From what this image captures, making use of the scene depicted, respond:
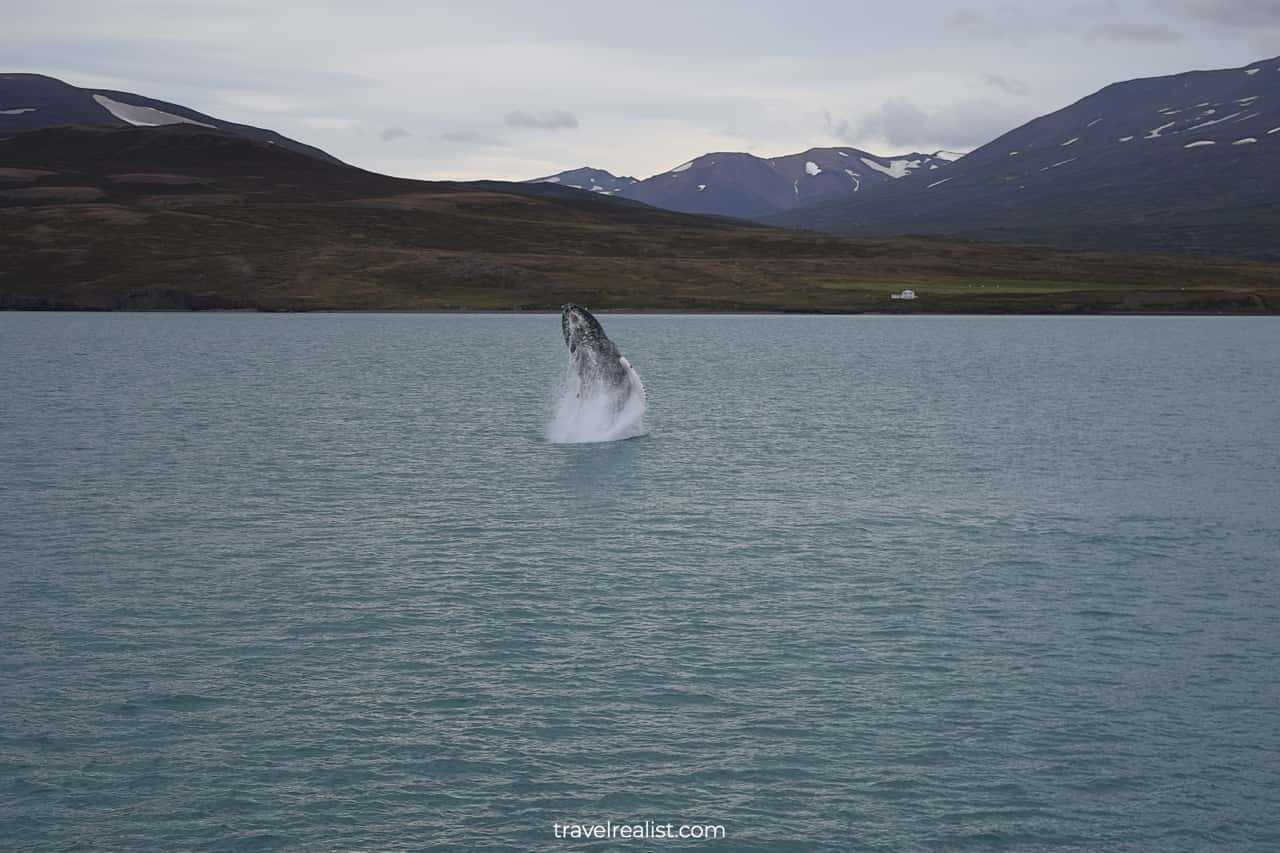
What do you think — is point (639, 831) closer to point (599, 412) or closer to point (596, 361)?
point (596, 361)

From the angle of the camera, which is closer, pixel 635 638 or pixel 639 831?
pixel 639 831

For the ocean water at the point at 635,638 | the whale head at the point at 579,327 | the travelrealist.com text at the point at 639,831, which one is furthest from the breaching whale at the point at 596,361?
the travelrealist.com text at the point at 639,831

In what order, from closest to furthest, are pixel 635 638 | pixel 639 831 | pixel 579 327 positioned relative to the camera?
pixel 639 831
pixel 635 638
pixel 579 327

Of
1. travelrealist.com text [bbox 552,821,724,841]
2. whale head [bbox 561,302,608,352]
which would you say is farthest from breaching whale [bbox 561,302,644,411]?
travelrealist.com text [bbox 552,821,724,841]

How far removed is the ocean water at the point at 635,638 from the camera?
65.7ft

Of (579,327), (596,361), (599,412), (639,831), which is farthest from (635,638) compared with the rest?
(599,412)

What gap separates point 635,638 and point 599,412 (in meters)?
35.6

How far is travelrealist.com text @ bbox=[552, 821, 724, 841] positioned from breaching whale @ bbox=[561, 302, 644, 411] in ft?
128

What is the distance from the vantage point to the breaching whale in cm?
5872

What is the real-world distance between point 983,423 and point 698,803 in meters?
55.4

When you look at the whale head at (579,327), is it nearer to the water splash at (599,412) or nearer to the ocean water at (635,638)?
the water splash at (599,412)

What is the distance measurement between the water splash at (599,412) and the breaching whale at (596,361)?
0.05 m

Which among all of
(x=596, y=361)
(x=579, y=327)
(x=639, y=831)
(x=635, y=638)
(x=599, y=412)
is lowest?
(x=639, y=831)

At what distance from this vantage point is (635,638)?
2836 centimetres
